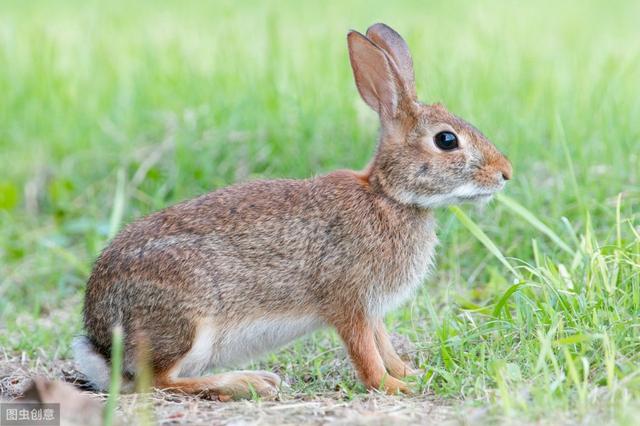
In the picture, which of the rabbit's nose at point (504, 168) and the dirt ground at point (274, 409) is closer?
the dirt ground at point (274, 409)

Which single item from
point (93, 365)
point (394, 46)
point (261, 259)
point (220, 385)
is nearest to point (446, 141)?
point (394, 46)

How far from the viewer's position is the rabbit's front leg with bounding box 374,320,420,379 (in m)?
4.79

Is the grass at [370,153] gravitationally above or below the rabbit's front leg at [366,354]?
above

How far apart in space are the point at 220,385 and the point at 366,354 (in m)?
0.62

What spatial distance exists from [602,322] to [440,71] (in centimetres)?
297

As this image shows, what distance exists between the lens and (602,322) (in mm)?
4328

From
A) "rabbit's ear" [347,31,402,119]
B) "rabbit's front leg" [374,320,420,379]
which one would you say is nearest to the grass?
"rabbit's front leg" [374,320,420,379]

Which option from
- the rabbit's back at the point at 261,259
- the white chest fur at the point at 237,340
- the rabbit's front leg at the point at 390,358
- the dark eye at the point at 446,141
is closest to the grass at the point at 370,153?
the rabbit's front leg at the point at 390,358

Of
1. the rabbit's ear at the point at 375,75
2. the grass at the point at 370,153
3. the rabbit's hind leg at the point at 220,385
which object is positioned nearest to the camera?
the grass at the point at 370,153

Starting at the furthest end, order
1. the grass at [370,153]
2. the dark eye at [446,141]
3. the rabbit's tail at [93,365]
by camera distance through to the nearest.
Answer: the dark eye at [446,141]
the rabbit's tail at [93,365]
the grass at [370,153]

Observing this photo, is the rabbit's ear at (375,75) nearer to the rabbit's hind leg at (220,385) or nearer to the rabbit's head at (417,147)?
the rabbit's head at (417,147)

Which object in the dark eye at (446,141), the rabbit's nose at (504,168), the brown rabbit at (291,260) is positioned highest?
the dark eye at (446,141)

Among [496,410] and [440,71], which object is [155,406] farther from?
[440,71]

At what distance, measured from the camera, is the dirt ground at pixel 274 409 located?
12.2 feet
